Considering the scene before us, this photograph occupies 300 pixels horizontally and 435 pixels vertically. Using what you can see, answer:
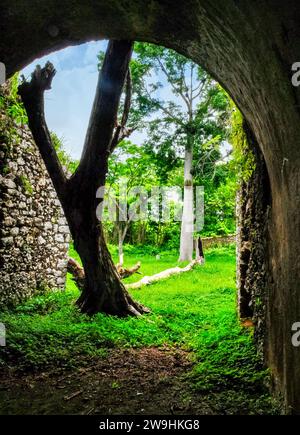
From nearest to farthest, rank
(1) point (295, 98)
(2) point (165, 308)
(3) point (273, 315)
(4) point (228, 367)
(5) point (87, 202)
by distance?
(1) point (295, 98), (3) point (273, 315), (4) point (228, 367), (5) point (87, 202), (2) point (165, 308)

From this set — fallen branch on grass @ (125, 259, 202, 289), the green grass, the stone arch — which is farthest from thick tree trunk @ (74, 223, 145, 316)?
fallen branch on grass @ (125, 259, 202, 289)

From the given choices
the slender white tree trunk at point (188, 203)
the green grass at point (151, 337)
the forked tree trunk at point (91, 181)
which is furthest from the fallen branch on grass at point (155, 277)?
the forked tree trunk at point (91, 181)

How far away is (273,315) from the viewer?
343 cm

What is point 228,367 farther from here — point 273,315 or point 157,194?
point 157,194

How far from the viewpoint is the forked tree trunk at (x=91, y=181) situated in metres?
6.46

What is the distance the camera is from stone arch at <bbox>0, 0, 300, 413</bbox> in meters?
2.10

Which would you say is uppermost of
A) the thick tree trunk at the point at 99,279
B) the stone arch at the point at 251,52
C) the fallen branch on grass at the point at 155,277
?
the stone arch at the point at 251,52

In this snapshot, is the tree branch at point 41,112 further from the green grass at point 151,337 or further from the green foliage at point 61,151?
the green foliage at point 61,151

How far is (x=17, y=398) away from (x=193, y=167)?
1770 centimetres

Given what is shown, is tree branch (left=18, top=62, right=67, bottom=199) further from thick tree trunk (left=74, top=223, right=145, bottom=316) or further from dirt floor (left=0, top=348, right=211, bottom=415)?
dirt floor (left=0, top=348, right=211, bottom=415)

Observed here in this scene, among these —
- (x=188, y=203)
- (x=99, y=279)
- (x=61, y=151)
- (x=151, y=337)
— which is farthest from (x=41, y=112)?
(x=188, y=203)

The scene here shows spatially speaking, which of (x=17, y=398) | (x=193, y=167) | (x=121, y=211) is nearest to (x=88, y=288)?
(x=17, y=398)

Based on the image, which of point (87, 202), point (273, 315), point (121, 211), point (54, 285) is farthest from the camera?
point (121, 211)

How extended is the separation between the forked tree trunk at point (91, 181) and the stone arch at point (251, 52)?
7.47 feet
